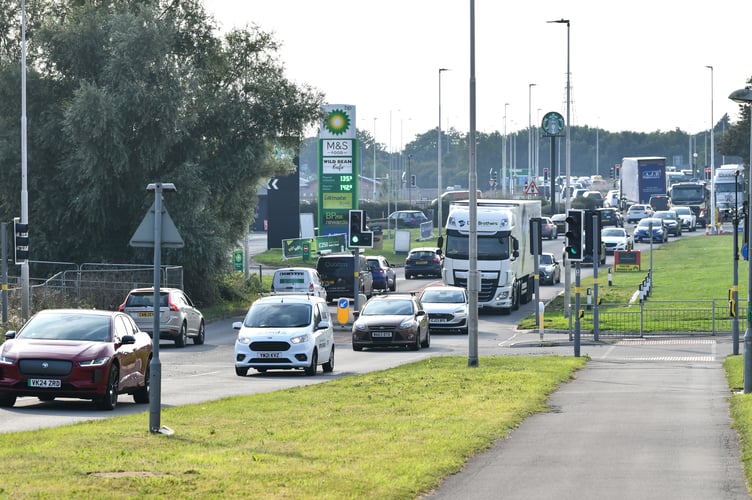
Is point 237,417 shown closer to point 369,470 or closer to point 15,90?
point 369,470

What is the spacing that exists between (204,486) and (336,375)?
1636 centimetres

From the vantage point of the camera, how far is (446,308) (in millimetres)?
44219

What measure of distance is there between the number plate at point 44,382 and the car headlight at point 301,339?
8.69m

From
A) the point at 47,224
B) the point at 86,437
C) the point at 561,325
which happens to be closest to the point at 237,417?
the point at 86,437

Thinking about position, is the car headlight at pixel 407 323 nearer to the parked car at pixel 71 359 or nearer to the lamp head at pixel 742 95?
the lamp head at pixel 742 95

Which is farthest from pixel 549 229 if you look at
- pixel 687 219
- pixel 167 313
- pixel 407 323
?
pixel 167 313

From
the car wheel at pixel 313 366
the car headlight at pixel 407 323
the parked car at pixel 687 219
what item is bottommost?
the car wheel at pixel 313 366

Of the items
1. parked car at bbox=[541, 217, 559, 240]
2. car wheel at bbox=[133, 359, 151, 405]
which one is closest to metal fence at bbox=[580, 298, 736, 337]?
car wheel at bbox=[133, 359, 151, 405]

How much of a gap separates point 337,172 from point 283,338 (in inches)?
1571

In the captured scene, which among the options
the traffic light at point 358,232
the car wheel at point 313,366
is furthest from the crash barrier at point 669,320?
the car wheel at point 313,366

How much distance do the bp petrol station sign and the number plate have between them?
46.1 meters

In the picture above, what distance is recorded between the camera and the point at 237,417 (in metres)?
17.7

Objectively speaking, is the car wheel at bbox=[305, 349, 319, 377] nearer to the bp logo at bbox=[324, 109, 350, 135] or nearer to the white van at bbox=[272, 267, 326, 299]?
the white van at bbox=[272, 267, 326, 299]

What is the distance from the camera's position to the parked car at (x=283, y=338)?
2762cm
